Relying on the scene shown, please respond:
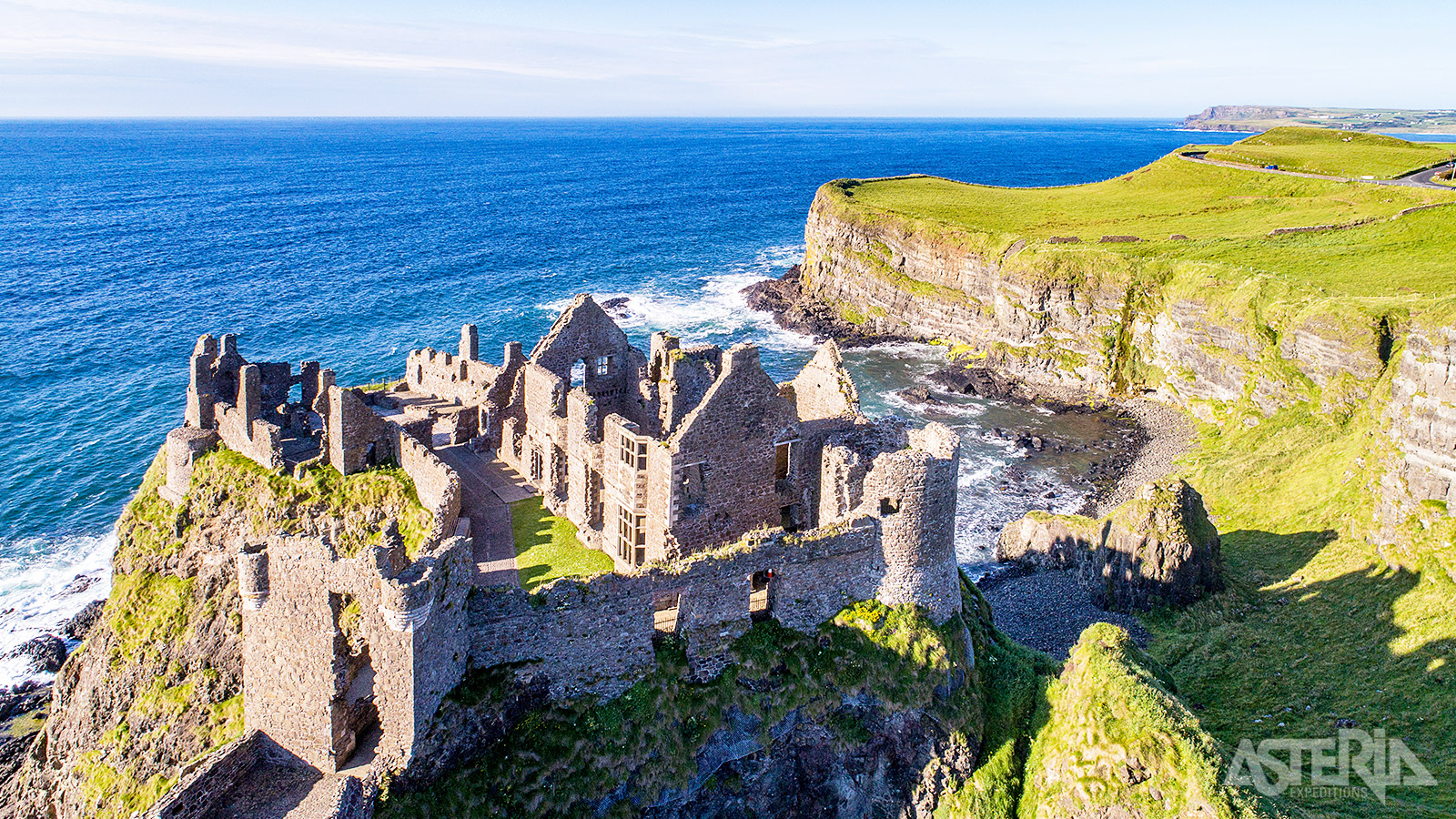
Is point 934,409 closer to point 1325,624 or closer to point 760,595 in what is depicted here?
point 1325,624

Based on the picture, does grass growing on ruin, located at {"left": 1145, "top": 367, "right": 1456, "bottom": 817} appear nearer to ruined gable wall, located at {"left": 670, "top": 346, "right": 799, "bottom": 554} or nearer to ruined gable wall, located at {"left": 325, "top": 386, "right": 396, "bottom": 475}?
ruined gable wall, located at {"left": 670, "top": 346, "right": 799, "bottom": 554}

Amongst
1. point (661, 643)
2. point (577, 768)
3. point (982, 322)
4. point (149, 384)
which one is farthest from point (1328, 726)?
point (149, 384)

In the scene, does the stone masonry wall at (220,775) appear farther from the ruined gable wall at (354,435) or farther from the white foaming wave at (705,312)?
the white foaming wave at (705,312)

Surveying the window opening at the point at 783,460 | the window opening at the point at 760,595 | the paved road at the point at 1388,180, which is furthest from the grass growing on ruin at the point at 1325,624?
the paved road at the point at 1388,180

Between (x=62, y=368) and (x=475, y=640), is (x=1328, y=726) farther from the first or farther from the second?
(x=62, y=368)

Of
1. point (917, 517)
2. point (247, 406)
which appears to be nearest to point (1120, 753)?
point (917, 517)

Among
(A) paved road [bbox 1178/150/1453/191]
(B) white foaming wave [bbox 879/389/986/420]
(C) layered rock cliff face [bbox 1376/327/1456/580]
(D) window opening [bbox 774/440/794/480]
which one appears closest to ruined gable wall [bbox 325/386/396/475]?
(D) window opening [bbox 774/440/794/480]
